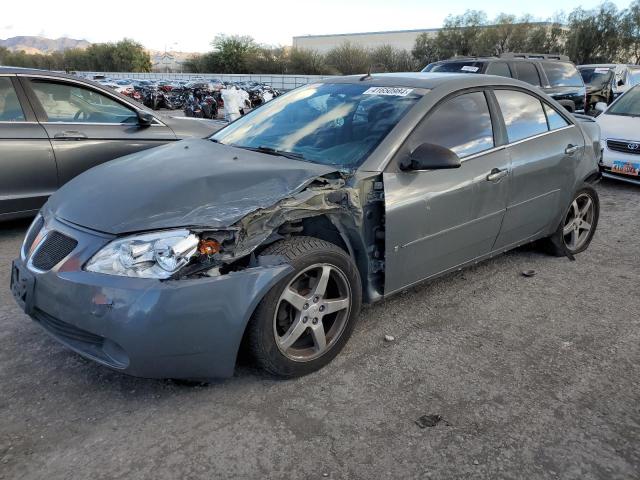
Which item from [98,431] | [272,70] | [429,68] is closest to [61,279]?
[98,431]

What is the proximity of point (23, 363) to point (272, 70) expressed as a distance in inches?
2473

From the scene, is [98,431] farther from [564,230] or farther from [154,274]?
[564,230]

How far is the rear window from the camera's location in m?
12.0

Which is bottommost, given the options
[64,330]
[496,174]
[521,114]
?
[64,330]

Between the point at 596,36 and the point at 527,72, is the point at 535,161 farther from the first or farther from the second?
the point at 596,36

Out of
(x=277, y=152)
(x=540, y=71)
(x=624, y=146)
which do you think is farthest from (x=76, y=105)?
(x=540, y=71)

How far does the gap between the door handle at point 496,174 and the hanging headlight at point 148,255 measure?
2.18 meters

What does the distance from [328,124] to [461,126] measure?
3.03ft

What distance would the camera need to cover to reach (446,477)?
224 cm

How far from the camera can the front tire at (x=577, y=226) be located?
4.81 meters

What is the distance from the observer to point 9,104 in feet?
16.8

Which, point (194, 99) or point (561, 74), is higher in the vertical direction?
point (561, 74)

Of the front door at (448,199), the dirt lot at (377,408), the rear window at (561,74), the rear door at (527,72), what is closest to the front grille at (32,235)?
the dirt lot at (377,408)

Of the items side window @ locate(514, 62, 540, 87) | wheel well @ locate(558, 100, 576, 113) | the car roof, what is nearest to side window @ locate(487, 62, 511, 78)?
side window @ locate(514, 62, 540, 87)
